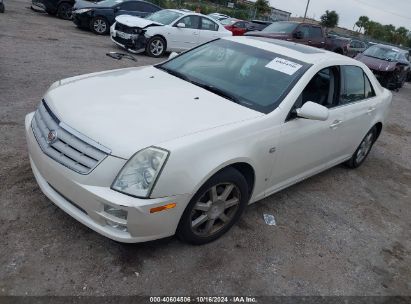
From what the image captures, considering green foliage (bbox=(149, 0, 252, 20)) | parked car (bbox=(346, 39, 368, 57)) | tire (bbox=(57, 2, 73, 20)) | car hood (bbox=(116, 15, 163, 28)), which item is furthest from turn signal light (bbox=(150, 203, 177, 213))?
green foliage (bbox=(149, 0, 252, 20))

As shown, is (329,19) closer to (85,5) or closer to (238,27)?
(238,27)

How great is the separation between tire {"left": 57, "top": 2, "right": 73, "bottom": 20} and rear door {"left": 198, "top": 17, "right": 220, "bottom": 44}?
683cm

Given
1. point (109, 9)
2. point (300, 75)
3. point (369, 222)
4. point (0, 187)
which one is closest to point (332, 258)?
point (369, 222)

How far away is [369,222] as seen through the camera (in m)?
4.17

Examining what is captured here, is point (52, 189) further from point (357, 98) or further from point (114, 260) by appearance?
point (357, 98)

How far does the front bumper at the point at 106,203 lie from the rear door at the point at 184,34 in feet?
31.4

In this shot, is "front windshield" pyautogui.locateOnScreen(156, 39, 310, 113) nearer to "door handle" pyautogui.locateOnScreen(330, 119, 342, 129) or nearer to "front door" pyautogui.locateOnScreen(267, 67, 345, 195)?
"front door" pyautogui.locateOnScreen(267, 67, 345, 195)

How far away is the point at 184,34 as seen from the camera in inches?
476

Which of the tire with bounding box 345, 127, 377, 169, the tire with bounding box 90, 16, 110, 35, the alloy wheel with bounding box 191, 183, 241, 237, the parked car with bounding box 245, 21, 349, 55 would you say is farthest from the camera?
the tire with bounding box 90, 16, 110, 35

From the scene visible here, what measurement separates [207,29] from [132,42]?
109 inches

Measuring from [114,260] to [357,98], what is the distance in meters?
3.30

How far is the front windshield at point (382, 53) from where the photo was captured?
14.2 meters

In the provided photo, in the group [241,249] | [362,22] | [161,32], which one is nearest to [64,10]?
[161,32]

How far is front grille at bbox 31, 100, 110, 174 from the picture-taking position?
2654 millimetres
